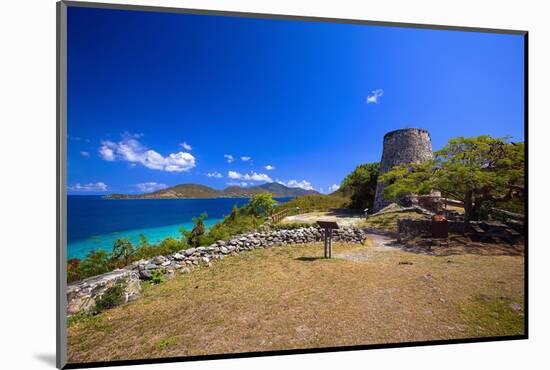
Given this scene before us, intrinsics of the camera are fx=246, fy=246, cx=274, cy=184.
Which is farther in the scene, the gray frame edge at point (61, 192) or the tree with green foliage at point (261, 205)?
the tree with green foliage at point (261, 205)

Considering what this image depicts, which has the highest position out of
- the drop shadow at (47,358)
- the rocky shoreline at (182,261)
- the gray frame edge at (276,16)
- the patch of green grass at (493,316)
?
the gray frame edge at (276,16)

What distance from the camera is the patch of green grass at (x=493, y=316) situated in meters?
2.46

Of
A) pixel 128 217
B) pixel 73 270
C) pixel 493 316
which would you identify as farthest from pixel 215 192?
pixel 493 316

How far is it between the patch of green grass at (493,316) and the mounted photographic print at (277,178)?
18 mm

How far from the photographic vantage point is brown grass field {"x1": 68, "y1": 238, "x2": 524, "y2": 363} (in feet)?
6.99

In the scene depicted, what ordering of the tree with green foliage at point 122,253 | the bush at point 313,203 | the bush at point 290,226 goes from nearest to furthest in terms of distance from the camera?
the tree with green foliage at point 122,253, the bush at point 313,203, the bush at point 290,226

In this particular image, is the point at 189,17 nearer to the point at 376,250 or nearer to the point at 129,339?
the point at 129,339

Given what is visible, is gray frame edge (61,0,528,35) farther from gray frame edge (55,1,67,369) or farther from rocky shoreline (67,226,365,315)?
rocky shoreline (67,226,365,315)

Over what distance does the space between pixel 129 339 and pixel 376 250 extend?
2.64 meters

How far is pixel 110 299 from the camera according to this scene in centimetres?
223

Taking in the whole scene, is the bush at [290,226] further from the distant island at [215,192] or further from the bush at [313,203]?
the distant island at [215,192]

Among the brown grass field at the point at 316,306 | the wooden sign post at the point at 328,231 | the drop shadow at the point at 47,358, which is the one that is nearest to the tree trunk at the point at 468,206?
the brown grass field at the point at 316,306

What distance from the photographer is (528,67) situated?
2.71 metres
